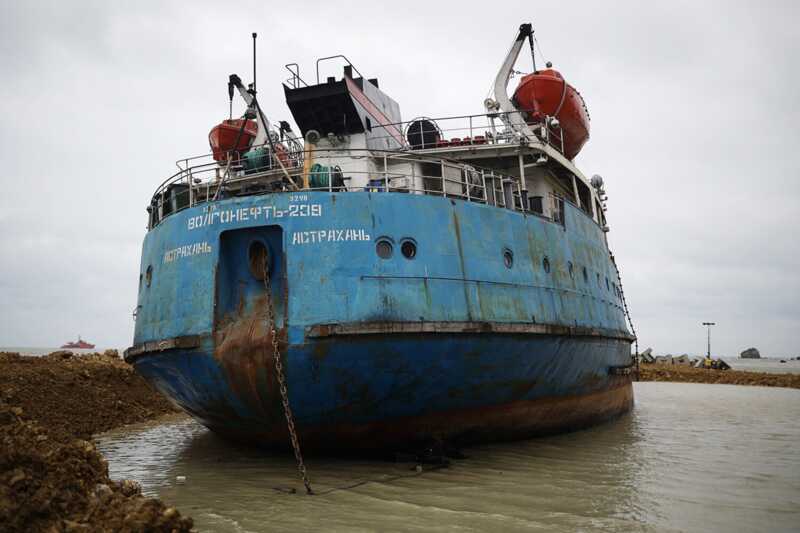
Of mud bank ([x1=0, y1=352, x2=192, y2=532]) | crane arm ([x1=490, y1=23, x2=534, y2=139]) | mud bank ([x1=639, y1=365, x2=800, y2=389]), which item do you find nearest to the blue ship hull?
mud bank ([x1=0, y1=352, x2=192, y2=532])

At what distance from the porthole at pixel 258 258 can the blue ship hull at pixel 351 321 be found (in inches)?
3.0

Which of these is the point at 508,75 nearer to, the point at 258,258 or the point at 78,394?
the point at 258,258

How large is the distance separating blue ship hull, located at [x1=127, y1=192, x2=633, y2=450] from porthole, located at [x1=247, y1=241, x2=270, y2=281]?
8cm

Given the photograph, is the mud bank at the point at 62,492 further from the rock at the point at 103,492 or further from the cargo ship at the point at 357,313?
the cargo ship at the point at 357,313

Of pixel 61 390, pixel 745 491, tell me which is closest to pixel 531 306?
pixel 745 491

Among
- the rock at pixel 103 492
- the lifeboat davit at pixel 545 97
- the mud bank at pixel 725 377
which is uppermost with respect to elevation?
the lifeboat davit at pixel 545 97

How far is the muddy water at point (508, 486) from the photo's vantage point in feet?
19.5

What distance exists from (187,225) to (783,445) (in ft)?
37.2

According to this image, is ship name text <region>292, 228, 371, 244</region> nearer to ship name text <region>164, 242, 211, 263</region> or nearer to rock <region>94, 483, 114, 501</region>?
ship name text <region>164, 242, 211, 263</region>

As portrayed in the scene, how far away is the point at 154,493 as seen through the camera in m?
6.95

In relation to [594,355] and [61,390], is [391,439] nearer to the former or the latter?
[594,355]

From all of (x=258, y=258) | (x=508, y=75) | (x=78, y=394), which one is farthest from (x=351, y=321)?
(x=78, y=394)

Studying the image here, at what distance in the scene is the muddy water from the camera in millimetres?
5938

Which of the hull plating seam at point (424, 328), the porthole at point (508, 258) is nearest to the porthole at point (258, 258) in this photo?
the hull plating seam at point (424, 328)
